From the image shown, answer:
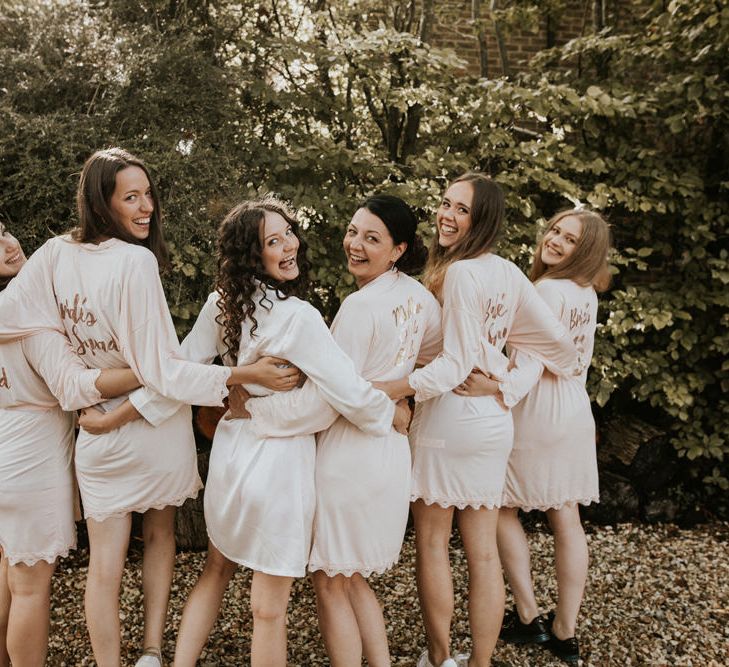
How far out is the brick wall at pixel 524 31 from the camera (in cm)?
632

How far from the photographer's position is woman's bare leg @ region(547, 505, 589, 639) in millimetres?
3414

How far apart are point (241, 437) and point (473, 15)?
4898mm

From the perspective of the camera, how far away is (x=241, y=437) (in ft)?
8.30

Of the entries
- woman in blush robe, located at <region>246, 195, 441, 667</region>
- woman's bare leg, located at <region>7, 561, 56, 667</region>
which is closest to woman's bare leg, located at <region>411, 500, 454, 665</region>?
woman in blush robe, located at <region>246, 195, 441, 667</region>

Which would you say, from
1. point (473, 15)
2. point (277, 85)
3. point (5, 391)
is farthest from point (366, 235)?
point (473, 15)

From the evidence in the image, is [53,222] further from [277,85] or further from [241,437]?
[241,437]

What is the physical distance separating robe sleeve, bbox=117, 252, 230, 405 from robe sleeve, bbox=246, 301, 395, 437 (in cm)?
16

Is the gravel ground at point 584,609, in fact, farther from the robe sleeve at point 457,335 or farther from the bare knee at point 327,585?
the robe sleeve at point 457,335

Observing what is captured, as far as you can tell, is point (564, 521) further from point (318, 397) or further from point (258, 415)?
point (258, 415)

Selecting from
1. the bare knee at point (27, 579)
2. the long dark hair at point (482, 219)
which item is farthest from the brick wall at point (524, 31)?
the bare knee at point (27, 579)

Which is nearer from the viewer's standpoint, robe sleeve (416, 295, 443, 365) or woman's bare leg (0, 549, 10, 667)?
woman's bare leg (0, 549, 10, 667)

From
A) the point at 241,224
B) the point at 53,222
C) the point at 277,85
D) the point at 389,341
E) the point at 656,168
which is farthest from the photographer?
the point at 656,168

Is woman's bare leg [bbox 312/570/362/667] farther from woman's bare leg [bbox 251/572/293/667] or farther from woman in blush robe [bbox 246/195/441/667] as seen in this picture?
woman's bare leg [bbox 251/572/293/667]

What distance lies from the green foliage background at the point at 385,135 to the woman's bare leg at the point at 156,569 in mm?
1628
